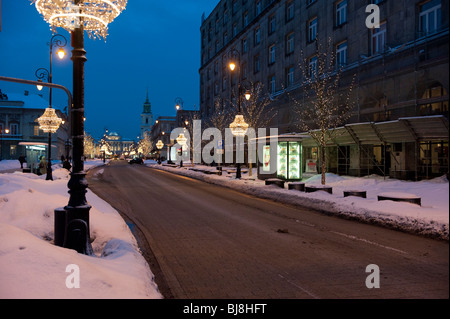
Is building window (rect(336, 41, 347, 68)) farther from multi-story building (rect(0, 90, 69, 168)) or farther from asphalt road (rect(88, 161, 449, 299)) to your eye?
multi-story building (rect(0, 90, 69, 168))

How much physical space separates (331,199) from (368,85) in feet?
47.9

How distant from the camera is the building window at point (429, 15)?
1975cm

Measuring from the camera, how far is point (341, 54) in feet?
96.3

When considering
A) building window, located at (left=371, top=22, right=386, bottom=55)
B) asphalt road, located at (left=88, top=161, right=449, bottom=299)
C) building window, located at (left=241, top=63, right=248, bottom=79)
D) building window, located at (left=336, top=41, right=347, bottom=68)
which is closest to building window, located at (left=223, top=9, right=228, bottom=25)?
building window, located at (left=241, top=63, right=248, bottom=79)

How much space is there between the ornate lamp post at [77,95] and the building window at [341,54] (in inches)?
1001

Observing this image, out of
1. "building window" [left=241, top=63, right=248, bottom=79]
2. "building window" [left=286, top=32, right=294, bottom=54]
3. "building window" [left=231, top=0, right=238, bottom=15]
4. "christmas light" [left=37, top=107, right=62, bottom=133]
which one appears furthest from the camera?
"building window" [left=231, top=0, right=238, bottom=15]

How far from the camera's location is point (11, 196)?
8.95 meters

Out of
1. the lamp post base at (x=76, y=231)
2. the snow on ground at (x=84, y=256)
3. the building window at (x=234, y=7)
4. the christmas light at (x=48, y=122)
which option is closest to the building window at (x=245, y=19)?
the building window at (x=234, y=7)

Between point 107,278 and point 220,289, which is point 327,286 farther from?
point 107,278

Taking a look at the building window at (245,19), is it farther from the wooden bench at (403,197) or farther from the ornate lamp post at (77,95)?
the ornate lamp post at (77,95)

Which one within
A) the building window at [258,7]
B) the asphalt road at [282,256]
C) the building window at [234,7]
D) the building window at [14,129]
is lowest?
the asphalt road at [282,256]

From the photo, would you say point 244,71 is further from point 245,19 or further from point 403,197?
point 403,197

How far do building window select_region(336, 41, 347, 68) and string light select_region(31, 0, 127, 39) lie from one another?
25168mm

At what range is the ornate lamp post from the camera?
5.84m
